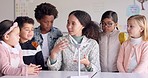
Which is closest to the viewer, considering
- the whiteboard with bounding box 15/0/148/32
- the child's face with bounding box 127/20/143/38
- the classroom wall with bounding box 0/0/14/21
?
the child's face with bounding box 127/20/143/38

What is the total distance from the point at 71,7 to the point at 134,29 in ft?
5.67

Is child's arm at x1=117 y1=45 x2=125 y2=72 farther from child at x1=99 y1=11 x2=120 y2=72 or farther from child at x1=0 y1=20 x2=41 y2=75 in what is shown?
child at x1=0 y1=20 x2=41 y2=75

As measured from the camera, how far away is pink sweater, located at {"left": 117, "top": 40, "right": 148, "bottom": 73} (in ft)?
6.44

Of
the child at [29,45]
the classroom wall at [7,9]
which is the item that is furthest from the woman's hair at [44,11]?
the classroom wall at [7,9]

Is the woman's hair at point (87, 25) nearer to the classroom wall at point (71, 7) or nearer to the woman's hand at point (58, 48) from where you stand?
the woman's hand at point (58, 48)

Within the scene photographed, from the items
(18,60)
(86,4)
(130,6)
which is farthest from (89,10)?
(18,60)

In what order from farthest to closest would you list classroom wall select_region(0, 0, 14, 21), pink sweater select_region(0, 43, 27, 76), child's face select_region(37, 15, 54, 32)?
classroom wall select_region(0, 0, 14, 21), child's face select_region(37, 15, 54, 32), pink sweater select_region(0, 43, 27, 76)

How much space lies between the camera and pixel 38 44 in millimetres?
2137

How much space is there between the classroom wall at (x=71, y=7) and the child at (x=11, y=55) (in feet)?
5.88

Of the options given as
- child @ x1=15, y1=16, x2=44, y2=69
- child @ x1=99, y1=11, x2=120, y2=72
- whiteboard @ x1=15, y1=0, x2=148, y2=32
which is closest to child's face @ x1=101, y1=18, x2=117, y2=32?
child @ x1=99, y1=11, x2=120, y2=72

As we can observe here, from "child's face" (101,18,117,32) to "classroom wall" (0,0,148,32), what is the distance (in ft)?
4.53

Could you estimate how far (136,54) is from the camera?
200cm

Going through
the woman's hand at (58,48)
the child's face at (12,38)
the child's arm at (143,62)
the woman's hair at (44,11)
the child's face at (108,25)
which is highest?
the woman's hair at (44,11)

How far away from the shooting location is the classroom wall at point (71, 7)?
358cm
